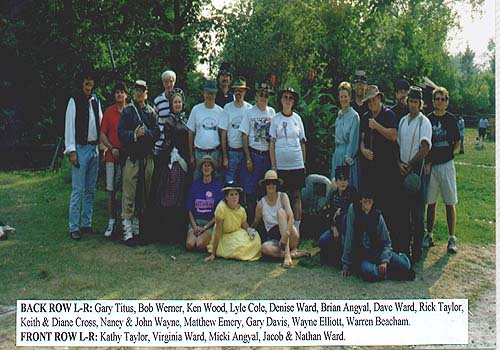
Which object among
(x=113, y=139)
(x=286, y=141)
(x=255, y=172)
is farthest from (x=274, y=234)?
(x=113, y=139)

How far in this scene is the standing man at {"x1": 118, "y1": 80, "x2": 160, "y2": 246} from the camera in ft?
18.9

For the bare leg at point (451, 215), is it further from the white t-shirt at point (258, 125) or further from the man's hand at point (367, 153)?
the white t-shirt at point (258, 125)

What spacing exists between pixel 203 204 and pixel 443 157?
7.95 feet

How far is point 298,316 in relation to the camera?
402 cm

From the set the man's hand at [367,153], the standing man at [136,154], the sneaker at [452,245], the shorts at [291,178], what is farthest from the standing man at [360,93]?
the standing man at [136,154]

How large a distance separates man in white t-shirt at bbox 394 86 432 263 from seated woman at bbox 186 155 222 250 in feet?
5.95

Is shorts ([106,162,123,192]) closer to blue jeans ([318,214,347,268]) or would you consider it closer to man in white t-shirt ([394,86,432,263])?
blue jeans ([318,214,347,268])

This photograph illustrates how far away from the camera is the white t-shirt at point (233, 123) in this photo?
575 cm

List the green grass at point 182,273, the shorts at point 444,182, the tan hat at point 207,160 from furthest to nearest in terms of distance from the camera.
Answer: the tan hat at point 207,160, the shorts at point 444,182, the green grass at point 182,273

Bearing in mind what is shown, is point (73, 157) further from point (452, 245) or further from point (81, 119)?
point (452, 245)

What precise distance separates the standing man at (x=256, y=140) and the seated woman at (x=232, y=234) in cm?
31

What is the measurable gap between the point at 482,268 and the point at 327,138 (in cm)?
252

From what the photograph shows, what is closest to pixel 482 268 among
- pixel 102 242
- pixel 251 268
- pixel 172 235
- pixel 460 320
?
pixel 460 320

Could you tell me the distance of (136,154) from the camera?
5.86 m
